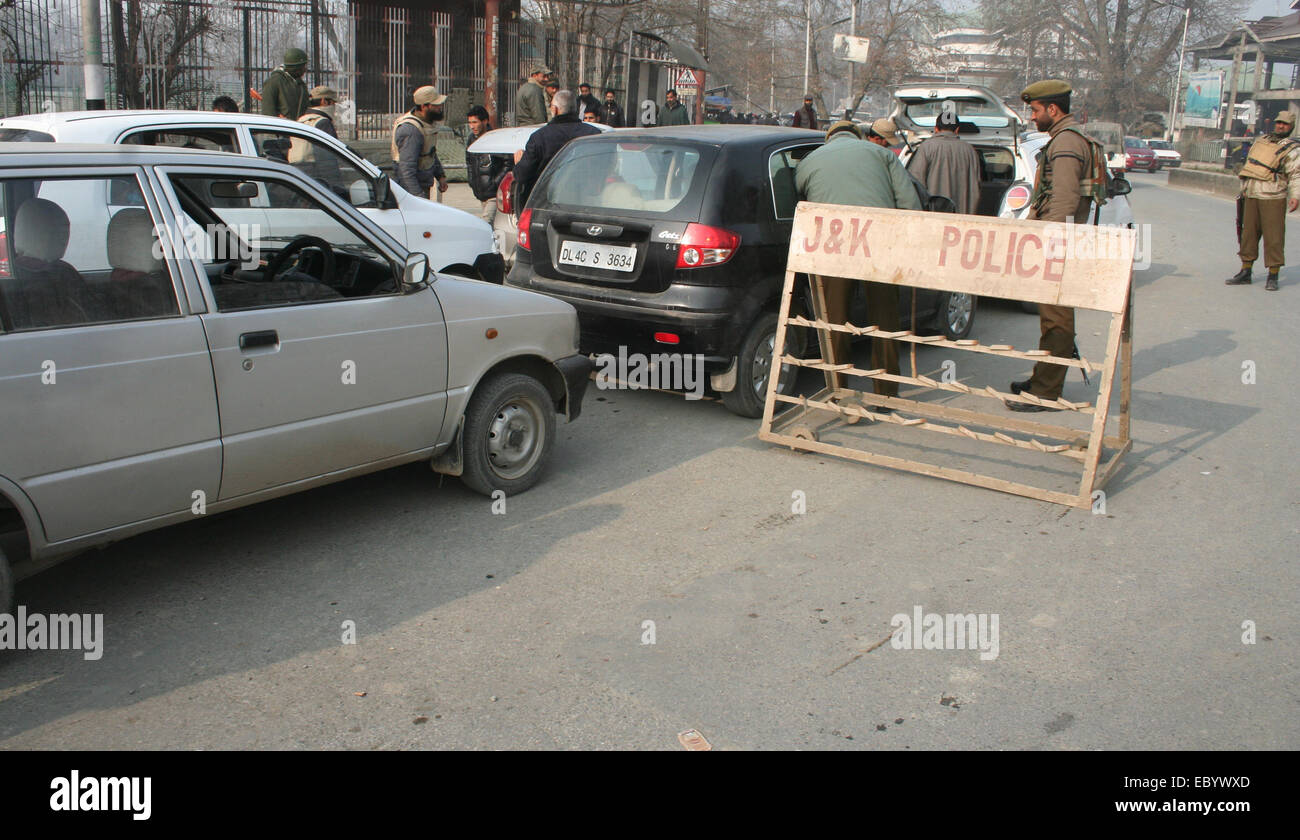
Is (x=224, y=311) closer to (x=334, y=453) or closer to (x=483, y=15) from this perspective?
(x=334, y=453)

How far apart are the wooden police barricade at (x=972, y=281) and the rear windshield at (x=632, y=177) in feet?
2.60

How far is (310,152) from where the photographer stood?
25.7 ft

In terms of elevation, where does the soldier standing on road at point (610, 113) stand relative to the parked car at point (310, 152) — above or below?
above

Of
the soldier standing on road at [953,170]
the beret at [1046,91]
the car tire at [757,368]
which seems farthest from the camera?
the soldier standing on road at [953,170]

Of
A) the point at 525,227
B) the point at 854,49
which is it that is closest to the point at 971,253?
the point at 525,227

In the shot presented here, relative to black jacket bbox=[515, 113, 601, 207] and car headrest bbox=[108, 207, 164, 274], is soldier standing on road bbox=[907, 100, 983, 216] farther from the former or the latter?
car headrest bbox=[108, 207, 164, 274]

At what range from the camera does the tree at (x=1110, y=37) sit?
2707 inches

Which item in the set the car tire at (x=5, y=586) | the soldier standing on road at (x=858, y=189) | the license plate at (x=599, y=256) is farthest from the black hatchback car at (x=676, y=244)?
the car tire at (x=5, y=586)

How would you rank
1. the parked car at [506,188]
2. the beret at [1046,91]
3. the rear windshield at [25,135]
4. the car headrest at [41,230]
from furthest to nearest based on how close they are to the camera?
1. the parked car at [506,188]
2. the beret at [1046,91]
3. the rear windshield at [25,135]
4. the car headrest at [41,230]

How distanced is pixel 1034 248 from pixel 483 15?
19413 mm

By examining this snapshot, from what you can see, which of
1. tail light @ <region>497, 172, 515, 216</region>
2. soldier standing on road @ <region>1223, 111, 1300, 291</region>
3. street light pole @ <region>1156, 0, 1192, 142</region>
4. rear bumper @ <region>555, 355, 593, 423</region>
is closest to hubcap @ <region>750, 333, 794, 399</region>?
rear bumper @ <region>555, 355, 593, 423</region>

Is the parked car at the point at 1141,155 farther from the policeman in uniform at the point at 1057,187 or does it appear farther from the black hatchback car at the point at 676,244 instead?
the black hatchback car at the point at 676,244

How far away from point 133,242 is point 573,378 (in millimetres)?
2359

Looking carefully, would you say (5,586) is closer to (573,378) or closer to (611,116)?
(573,378)
